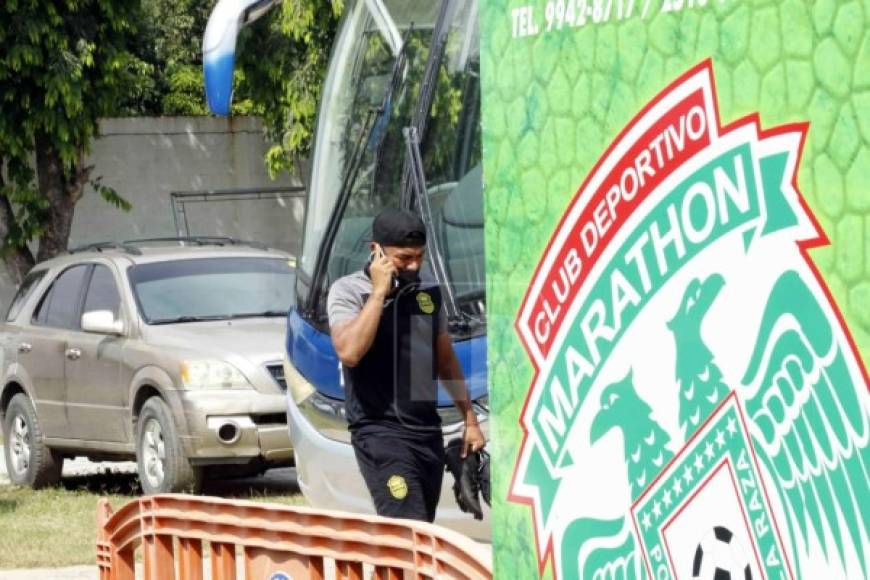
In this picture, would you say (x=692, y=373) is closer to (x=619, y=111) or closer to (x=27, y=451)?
(x=619, y=111)

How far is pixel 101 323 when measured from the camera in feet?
44.5

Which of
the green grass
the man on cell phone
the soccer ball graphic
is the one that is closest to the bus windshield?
the man on cell phone

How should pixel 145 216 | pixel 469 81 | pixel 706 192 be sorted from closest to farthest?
pixel 706 192
pixel 469 81
pixel 145 216

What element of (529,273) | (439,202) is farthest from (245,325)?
(529,273)

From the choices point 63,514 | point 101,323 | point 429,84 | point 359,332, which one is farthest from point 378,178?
point 101,323

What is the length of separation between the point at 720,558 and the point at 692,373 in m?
0.28

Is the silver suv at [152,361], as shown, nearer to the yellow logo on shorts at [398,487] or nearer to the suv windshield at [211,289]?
the suv windshield at [211,289]

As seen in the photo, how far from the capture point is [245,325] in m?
13.8

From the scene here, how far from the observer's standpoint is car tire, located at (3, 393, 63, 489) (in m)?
14.7

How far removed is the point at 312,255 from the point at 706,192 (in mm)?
6657

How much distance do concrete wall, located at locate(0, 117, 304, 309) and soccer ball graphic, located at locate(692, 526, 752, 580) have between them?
2237cm

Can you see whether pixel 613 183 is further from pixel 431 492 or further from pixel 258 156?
pixel 258 156

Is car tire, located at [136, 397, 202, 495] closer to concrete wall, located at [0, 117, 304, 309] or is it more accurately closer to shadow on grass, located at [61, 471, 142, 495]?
shadow on grass, located at [61, 471, 142, 495]

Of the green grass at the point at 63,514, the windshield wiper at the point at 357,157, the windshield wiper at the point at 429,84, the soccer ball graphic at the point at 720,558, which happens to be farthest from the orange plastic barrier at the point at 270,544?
the green grass at the point at 63,514
